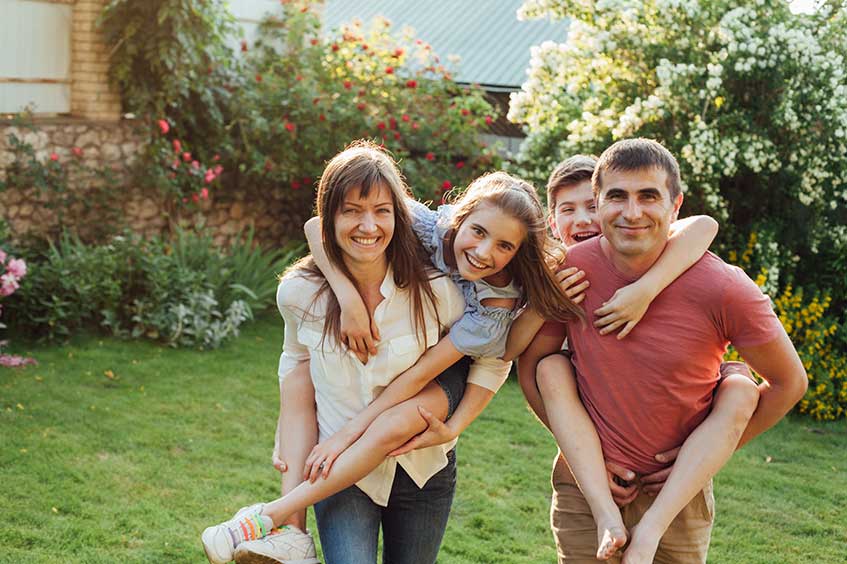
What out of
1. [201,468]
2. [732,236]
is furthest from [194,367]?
[732,236]

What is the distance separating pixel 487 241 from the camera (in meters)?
2.70

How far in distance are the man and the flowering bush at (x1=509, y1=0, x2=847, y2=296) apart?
455 centimetres

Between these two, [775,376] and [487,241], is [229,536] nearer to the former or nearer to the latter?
[487,241]

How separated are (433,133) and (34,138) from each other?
362 centimetres

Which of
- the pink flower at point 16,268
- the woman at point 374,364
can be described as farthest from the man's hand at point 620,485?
the pink flower at point 16,268

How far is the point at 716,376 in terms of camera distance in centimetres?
268

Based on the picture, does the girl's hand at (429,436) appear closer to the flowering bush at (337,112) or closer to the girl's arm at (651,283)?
the girl's arm at (651,283)

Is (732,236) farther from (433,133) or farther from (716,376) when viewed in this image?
(716,376)

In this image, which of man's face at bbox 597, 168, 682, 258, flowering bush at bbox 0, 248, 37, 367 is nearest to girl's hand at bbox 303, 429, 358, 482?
man's face at bbox 597, 168, 682, 258

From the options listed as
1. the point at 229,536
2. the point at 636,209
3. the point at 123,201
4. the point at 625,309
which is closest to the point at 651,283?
the point at 625,309

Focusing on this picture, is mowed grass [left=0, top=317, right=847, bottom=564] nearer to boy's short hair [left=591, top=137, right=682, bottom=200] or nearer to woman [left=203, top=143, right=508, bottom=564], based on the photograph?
woman [left=203, top=143, right=508, bottom=564]

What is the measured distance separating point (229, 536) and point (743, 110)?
563 centimetres

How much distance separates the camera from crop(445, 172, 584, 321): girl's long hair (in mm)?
2701

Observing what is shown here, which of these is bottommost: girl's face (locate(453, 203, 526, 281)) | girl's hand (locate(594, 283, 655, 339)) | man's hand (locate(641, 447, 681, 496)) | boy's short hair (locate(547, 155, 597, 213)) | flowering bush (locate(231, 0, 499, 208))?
man's hand (locate(641, 447, 681, 496))
